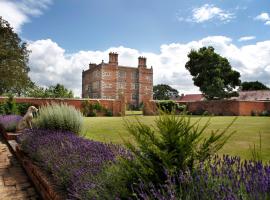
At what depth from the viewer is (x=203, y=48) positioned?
4234cm

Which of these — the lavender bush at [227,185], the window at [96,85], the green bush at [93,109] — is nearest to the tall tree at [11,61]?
the green bush at [93,109]

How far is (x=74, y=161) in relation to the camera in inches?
132

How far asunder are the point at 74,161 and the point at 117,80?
205 feet

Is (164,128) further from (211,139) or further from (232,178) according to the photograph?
(232,178)

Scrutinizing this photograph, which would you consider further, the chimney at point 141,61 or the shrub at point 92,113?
the chimney at point 141,61

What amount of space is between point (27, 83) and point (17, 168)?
27277mm

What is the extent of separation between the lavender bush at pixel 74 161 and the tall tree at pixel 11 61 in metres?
26.8

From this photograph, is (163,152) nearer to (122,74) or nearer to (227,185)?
(227,185)

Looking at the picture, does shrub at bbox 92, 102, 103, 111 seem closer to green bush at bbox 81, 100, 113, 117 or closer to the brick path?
green bush at bbox 81, 100, 113, 117

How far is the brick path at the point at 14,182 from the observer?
14.4ft

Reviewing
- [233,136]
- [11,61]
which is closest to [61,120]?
[233,136]

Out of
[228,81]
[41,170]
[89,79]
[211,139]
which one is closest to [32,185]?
[41,170]

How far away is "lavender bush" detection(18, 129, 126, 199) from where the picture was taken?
8.88ft

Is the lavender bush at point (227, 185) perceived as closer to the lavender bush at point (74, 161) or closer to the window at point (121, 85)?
the lavender bush at point (74, 161)
